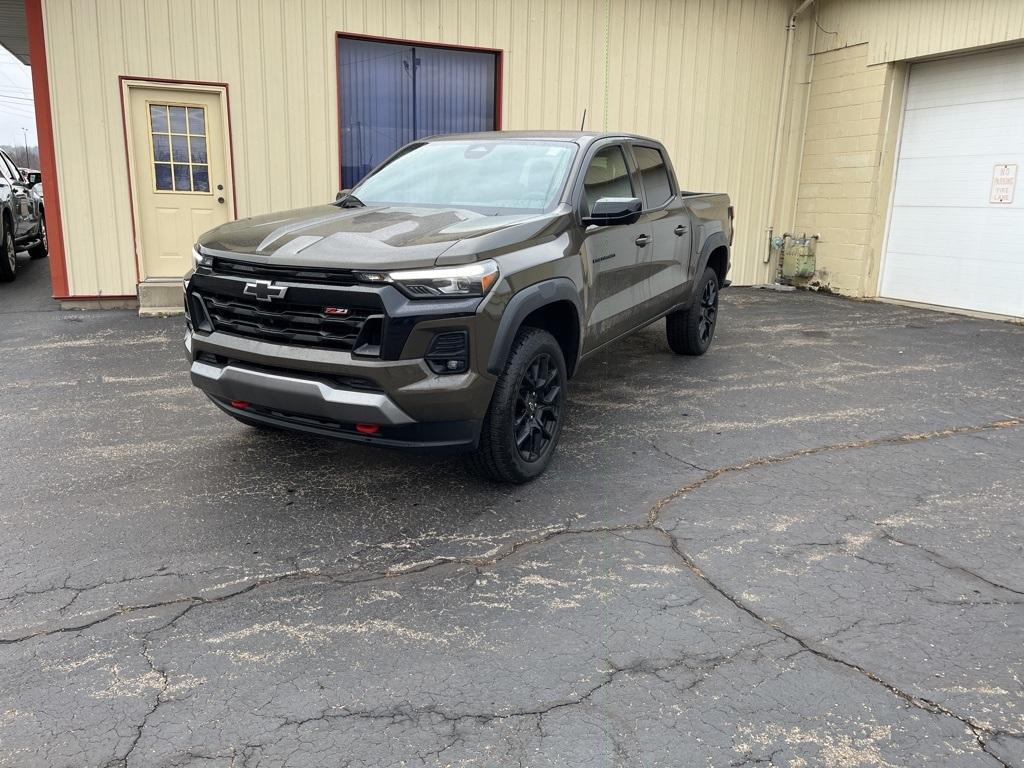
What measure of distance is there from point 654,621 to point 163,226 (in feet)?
27.1

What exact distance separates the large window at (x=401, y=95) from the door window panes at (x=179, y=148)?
1631 mm

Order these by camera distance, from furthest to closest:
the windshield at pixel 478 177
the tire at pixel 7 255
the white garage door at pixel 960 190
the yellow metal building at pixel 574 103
Result: the tire at pixel 7 255
the white garage door at pixel 960 190
the yellow metal building at pixel 574 103
the windshield at pixel 478 177

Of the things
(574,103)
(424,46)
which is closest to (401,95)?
(424,46)

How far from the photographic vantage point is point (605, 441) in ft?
16.5

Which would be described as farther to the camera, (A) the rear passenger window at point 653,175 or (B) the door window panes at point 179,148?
(B) the door window panes at point 179,148

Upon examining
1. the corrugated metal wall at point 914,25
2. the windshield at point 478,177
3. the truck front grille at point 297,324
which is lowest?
the truck front grille at point 297,324

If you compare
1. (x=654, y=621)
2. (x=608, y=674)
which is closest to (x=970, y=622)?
(x=654, y=621)

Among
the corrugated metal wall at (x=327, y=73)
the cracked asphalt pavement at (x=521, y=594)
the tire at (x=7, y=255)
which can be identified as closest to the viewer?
the cracked asphalt pavement at (x=521, y=594)

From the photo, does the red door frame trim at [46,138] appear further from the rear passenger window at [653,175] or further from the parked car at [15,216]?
the rear passenger window at [653,175]

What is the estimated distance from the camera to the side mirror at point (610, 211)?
446 centimetres

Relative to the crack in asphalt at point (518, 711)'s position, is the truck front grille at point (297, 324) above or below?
above

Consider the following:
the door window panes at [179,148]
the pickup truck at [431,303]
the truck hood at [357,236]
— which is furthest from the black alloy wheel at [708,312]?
the door window panes at [179,148]

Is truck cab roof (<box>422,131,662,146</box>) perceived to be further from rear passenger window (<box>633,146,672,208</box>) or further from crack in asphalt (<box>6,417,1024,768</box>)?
crack in asphalt (<box>6,417,1024,768</box>)

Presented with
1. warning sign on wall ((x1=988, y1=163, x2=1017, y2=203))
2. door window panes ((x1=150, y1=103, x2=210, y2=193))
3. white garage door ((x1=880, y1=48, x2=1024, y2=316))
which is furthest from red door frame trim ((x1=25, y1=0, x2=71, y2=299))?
warning sign on wall ((x1=988, y1=163, x2=1017, y2=203))
